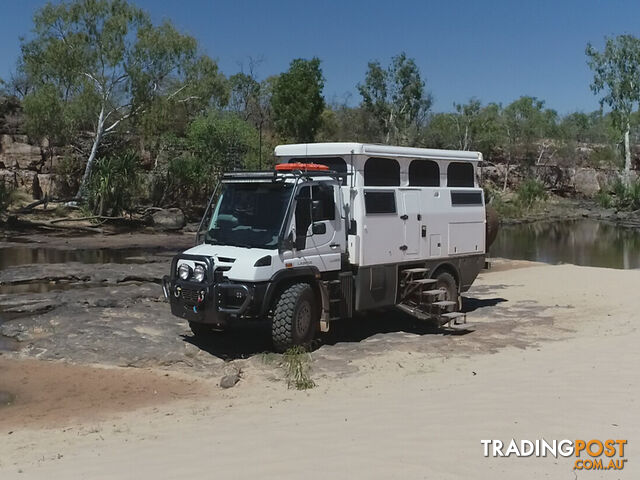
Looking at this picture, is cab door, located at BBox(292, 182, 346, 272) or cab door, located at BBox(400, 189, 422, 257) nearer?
cab door, located at BBox(292, 182, 346, 272)

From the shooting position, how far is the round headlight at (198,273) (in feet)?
28.5

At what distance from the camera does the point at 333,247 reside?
31.8ft

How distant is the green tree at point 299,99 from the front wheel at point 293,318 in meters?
37.9

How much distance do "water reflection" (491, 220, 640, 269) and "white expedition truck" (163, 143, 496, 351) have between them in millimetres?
15248

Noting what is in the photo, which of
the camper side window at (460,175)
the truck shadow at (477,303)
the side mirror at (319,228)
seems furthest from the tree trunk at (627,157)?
the side mirror at (319,228)

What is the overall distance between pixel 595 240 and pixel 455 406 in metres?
32.7

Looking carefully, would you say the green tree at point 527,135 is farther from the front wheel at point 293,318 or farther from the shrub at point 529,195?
the front wheel at point 293,318

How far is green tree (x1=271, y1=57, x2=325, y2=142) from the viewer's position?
151ft

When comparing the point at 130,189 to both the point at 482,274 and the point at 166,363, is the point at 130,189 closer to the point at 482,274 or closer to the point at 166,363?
the point at 482,274

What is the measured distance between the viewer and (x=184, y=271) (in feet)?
29.1

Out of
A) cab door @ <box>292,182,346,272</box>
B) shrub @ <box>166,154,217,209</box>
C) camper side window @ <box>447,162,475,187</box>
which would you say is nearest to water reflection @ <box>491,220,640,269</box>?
camper side window @ <box>447,162,475,187</box>

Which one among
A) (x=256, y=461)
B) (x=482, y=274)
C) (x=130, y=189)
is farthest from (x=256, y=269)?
(x=130, y=189)

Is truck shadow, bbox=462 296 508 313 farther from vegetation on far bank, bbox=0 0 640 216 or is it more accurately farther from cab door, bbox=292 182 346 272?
vegetation on far bank, bbox=0 0 640 216

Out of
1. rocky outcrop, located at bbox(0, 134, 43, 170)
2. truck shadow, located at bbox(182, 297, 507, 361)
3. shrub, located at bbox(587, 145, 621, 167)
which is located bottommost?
truck shadow, located at bbox(182, 297, 507, 361)
